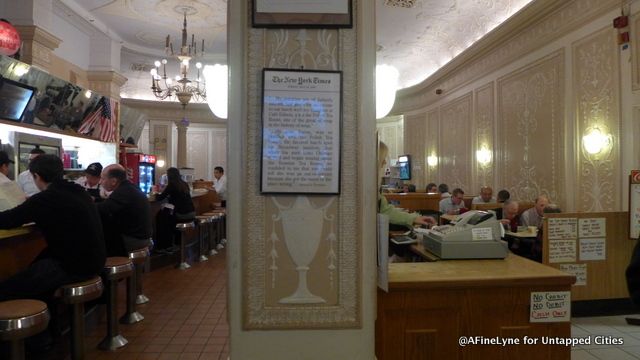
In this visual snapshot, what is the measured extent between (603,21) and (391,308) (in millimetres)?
5297

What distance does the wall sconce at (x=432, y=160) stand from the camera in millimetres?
11078

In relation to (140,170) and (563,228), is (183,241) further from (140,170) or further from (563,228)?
(563,228)

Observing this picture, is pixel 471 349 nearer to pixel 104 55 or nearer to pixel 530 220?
pixel 530 220

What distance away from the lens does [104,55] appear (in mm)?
8547

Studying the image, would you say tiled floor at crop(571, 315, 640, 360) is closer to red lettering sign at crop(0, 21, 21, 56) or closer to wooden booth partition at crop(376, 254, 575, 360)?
wooden booth partition at crop(376, 254, 575, 360)

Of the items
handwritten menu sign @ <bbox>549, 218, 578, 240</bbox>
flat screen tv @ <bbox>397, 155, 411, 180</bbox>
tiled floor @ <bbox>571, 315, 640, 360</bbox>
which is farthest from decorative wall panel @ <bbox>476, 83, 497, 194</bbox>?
tiled floor @ <bbox>571, 315, 640, 360</bbox>

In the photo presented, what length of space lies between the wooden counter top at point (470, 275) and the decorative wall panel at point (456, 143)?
24.2 feet

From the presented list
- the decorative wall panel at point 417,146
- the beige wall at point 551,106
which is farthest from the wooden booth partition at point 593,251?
the decorative wall panel at point 417,146

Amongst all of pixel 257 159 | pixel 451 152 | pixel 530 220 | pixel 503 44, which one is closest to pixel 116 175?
pixel 257 159

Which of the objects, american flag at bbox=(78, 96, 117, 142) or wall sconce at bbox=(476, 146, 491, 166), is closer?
american flag at bbox=(78, 96, 117, 142)

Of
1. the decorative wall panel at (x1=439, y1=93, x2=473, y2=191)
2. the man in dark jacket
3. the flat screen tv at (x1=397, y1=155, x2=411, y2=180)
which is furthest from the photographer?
the flat screen tv at (x1=397, y1=155, x2=411, y2=180)

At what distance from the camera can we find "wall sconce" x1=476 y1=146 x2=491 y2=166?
26.9ft

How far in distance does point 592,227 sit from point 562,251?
1.44 ft

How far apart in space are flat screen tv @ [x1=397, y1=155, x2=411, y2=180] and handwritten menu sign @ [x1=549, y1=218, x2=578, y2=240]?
823 centimetres
